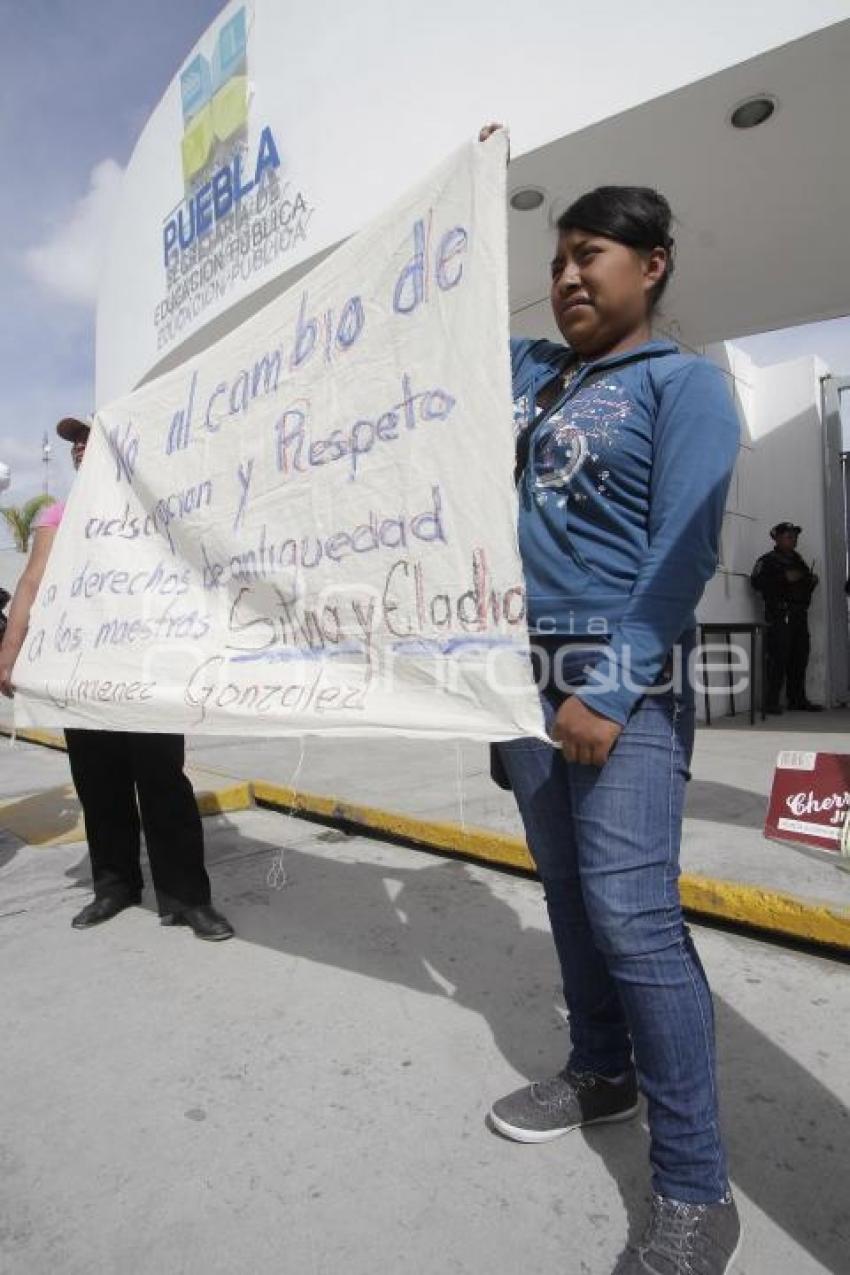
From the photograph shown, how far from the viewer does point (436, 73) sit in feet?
15.3

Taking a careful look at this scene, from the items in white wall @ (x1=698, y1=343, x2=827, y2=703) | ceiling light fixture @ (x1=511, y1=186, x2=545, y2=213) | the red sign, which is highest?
ceiling light fixture @ (x1=511, y1=186, x2=545, y2=213)

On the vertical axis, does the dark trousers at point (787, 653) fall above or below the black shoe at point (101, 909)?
above

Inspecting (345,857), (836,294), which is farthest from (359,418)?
(836,294)

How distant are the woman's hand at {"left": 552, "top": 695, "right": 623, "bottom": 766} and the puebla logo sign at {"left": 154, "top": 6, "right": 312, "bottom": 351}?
5.31 meters

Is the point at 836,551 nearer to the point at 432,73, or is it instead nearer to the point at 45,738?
the point at 432,73

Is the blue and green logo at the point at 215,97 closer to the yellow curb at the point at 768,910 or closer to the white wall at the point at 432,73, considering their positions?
the white wall at the point at 432,73

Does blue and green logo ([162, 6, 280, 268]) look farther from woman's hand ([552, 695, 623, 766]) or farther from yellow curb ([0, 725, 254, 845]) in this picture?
woman's hand ([552, 695, 623, 766])

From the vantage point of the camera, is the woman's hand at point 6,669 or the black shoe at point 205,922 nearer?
the black shoe at point 205,922

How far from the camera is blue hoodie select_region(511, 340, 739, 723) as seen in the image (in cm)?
123

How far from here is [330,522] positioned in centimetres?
185

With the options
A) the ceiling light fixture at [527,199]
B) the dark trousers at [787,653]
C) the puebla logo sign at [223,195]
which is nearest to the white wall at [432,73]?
the puebla logo sign at [223,195]

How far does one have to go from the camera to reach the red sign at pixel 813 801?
2007 millimetres

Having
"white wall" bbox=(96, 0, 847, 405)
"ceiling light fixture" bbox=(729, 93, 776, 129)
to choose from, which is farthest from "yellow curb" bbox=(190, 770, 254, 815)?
"ceiling light fixture" bbox=(729, 93, 776, 129)

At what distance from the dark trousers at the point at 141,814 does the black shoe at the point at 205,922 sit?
28 mm
